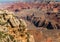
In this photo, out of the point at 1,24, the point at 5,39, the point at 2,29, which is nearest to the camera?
the point at 5,39

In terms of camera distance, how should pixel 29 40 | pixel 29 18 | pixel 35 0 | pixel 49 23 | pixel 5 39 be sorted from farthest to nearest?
pixel 35 0
pixel 29 18
pixel 49 23
pixel 29 40
pixel 5 39

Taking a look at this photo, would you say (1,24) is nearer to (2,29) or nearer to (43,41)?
(2,29)

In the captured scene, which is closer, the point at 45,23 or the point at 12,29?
the point at 12,29

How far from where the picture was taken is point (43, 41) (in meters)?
32.0

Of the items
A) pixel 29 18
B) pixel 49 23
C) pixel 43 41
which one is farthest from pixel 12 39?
pixel 29 18

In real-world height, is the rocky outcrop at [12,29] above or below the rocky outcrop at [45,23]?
above

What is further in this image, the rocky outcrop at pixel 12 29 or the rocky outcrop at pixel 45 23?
the rocky outcrop at pixel 45 23

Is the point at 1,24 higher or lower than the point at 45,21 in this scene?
higher

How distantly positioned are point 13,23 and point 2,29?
1.86m

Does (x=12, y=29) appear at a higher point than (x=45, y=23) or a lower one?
higher

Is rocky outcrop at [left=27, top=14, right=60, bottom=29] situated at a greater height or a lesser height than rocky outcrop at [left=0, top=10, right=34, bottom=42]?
lesser

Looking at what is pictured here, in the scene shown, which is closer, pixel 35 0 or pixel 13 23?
pixel 13 23

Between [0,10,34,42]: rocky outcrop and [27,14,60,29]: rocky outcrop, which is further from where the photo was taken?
[27,14,60,29]: rocky outcrop

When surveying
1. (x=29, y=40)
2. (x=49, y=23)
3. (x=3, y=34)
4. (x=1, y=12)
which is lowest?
(x=49, y=23)
